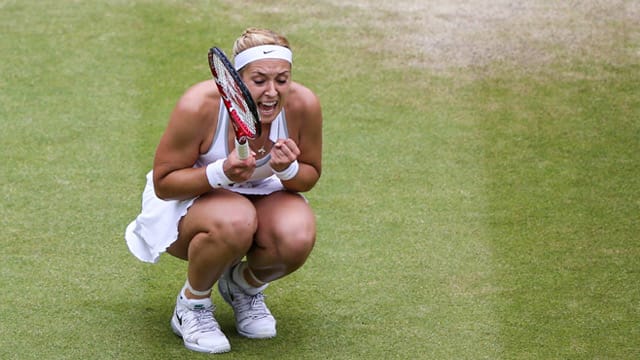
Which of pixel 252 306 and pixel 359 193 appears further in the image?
pixel 359 193

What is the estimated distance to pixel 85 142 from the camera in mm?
7891

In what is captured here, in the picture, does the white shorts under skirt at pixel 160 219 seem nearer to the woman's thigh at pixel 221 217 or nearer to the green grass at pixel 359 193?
the woman's thigh at pixel 221 217

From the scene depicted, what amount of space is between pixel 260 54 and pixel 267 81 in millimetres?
109

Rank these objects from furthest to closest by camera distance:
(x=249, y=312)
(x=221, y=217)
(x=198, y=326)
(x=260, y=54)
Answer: (x=249, y=312)
(x=198, y=326)
(x=221, y=217)
(x=260, y=54)

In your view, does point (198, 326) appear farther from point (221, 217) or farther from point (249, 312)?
point (221, 217)

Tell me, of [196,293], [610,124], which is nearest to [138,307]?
[196,293]

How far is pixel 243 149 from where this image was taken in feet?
17.4

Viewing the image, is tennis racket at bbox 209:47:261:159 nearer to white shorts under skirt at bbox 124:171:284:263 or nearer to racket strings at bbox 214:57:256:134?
racket strings at bbox 214:57:256:134

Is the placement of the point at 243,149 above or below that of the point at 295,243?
above

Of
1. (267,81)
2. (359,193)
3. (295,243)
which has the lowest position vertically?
(359,193)

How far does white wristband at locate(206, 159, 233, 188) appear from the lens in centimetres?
546

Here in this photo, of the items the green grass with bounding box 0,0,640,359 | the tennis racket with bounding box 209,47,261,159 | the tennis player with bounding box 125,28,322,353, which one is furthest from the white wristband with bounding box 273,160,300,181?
the green grass with bounding box 0,0,640,359

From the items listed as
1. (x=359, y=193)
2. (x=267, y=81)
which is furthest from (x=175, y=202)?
(x=359, y=193)

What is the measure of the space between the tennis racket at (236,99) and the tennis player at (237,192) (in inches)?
8.8
